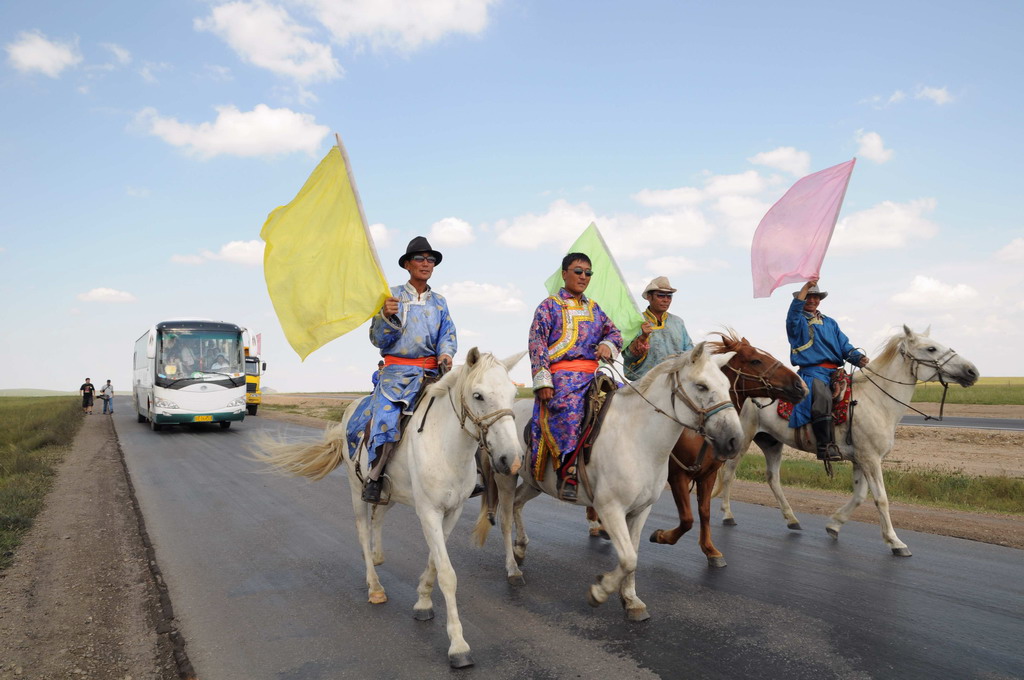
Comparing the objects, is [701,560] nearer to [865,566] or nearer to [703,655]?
[865,566]

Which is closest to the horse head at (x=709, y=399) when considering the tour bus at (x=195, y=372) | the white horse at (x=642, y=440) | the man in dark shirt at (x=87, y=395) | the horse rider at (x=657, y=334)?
the white horse at (x=642, y=440)

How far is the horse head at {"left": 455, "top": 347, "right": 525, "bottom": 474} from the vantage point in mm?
4016

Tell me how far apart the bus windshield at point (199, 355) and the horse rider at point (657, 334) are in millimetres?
19229

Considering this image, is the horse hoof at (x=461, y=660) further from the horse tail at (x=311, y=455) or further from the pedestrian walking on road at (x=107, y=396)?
the pedestrian walking on road at (x=107, y=396)

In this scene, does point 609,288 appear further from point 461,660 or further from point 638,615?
point 461,660

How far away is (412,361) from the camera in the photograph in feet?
17.4

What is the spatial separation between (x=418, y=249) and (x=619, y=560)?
2868 millimetres

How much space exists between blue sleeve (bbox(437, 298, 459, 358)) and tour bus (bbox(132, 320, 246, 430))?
19.4 meters

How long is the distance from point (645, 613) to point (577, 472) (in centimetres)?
115

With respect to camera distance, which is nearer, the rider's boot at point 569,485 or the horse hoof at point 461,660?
the horse hoof at point 461,660

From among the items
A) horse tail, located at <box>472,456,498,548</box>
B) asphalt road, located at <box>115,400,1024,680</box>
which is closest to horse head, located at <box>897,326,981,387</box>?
asphalt road, located at <box>115,400,1024,680</box>

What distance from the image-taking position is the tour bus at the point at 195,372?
21.7 meters

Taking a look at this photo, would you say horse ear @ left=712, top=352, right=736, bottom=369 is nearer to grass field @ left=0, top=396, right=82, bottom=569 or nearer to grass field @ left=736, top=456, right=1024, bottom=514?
grass field @ left=736, top=456, right=1024, bottom=514

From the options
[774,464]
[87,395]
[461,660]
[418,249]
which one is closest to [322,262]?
[418,249]
